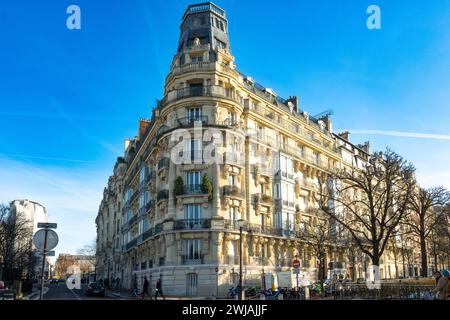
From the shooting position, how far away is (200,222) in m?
40.1

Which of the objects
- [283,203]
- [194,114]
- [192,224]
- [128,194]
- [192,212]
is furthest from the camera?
[128,194]

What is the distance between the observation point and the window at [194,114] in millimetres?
42656

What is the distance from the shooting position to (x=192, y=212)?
133 ft

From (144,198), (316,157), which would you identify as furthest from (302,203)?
(144,198)

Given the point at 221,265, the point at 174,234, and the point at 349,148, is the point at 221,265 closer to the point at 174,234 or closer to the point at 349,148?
the point at 174,234

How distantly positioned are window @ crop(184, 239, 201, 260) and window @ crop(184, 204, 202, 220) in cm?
208

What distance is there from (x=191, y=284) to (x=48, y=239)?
29.1 meters

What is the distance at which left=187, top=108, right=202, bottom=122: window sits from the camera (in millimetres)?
42656

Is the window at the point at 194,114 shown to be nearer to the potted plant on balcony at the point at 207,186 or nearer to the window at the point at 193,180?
the window at the point at 193,180

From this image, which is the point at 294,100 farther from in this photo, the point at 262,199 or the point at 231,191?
the point at 231,191
